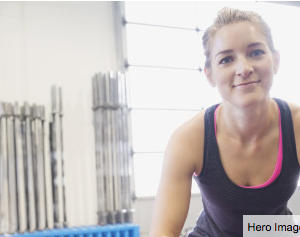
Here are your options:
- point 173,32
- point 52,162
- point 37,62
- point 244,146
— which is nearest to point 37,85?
point 37,62

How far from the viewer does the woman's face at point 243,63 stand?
1.04 meters

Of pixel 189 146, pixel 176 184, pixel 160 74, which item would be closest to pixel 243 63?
pixel 189 146

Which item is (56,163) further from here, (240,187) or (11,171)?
(240,187)

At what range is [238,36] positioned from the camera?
1.06 m

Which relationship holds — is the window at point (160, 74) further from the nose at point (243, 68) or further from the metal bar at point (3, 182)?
the nose at point (243, 68)

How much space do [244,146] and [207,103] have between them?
8.72 feet

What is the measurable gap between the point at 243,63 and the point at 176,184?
414mm

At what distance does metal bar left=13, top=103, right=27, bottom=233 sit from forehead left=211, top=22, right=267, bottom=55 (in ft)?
7.07

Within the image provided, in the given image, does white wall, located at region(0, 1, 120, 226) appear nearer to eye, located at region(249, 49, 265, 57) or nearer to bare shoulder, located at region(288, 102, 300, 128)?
bare shoulder, located at region(288, 102, 300, 128)

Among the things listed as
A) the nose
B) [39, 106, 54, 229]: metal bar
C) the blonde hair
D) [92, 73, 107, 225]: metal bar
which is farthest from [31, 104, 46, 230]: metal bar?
the nose

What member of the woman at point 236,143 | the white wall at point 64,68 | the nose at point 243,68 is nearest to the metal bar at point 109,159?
the white wall at point 64,68

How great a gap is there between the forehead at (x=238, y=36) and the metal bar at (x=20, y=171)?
84.8 inches

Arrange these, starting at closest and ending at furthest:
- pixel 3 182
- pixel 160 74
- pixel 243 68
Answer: pixel 243 68 → pixel 3 182 → pixel 160 74

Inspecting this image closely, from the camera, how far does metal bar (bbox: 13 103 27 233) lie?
2797 millimetres
